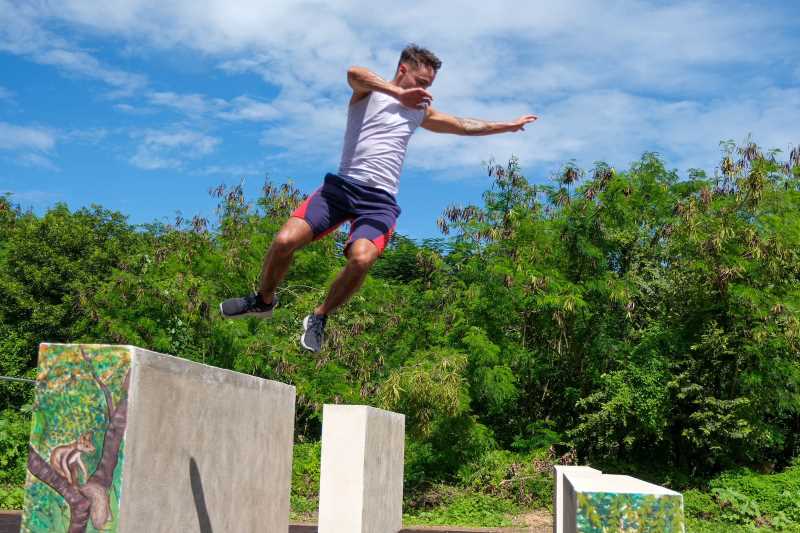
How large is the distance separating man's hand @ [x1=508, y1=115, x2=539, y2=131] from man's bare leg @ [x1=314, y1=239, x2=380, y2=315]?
1.11 metres

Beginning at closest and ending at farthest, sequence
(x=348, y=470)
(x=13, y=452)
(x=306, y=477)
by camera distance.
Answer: (x=348, y=470), (x=13, y=452), (x=306, y=477)

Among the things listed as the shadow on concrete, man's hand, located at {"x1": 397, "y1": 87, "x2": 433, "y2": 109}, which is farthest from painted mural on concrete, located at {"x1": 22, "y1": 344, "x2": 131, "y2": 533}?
man's hand, located at {"x1": 397, "y1": 87, "x2": 433, "y2": 109}

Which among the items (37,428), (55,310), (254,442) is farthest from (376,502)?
(55,310)

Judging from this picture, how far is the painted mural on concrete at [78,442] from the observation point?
2867 millimetres

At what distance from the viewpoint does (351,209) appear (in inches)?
150

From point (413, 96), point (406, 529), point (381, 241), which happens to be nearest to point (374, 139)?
point (413, 96)

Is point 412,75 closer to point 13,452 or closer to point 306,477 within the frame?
point 306,477

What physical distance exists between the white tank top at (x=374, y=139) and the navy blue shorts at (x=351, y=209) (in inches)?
1.8

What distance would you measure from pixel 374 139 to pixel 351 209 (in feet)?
1.11

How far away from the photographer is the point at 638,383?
17.0 meters

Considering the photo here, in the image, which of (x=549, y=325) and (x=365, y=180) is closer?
(x=365, y=180)

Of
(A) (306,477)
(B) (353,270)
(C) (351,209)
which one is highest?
(C) (351,209)

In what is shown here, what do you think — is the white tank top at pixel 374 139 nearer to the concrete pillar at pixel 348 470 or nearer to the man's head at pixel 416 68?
the man's head at pixel 416 68

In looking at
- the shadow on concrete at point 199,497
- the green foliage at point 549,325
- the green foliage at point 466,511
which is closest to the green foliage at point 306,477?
the green foliage at point 549,325
